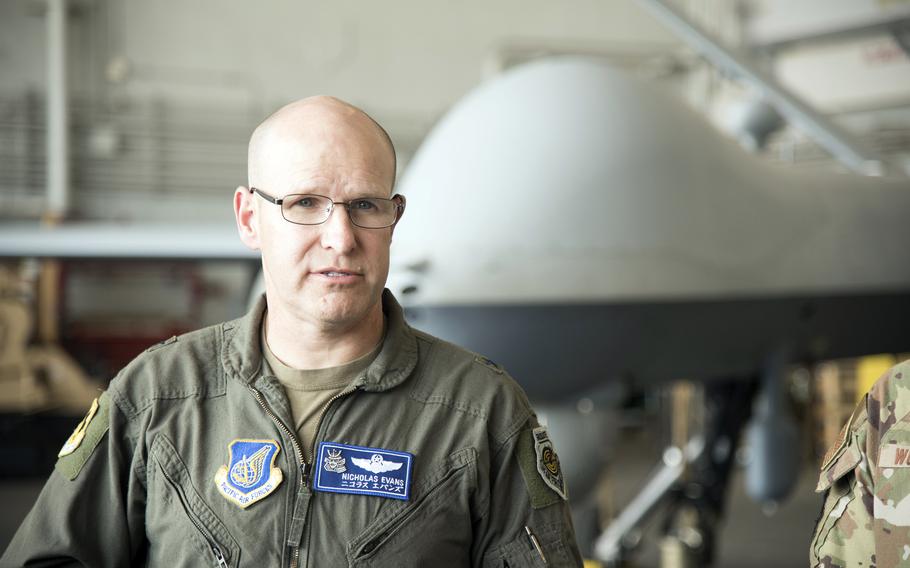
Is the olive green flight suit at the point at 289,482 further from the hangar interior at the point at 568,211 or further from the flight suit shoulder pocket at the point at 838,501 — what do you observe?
the hangar interior at the point at 568,211

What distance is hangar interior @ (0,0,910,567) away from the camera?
11.2 feet

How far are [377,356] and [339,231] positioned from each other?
0.19 m

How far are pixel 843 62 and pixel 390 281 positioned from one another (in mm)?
8797

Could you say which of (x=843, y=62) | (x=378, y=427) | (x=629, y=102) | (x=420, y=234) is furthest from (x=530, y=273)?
(x=843, y=62)

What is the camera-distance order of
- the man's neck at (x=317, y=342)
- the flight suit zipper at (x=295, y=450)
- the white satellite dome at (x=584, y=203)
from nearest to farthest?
1. the flight suit zipper at (x=295, y=450)
2. the man's neck at (x=317, y=342)
3. the white satellite dome at (x=584, y=203)

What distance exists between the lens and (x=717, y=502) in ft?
15.9

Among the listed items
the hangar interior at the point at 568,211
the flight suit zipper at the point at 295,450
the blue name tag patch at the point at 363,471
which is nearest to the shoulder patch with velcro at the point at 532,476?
the blue name tag patch at the point at 363,471

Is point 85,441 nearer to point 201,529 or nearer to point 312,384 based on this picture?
point 201,529

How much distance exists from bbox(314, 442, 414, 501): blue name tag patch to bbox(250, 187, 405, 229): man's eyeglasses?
29cm

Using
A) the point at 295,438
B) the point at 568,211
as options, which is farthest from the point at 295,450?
the point at 568,211

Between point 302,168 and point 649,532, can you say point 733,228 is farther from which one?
point 649,532

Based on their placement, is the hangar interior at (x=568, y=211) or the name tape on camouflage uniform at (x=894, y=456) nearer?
the name tape on camouflage uniform at (x=894, y=456)

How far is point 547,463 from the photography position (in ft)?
4.11

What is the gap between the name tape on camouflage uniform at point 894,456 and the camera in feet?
3.81
